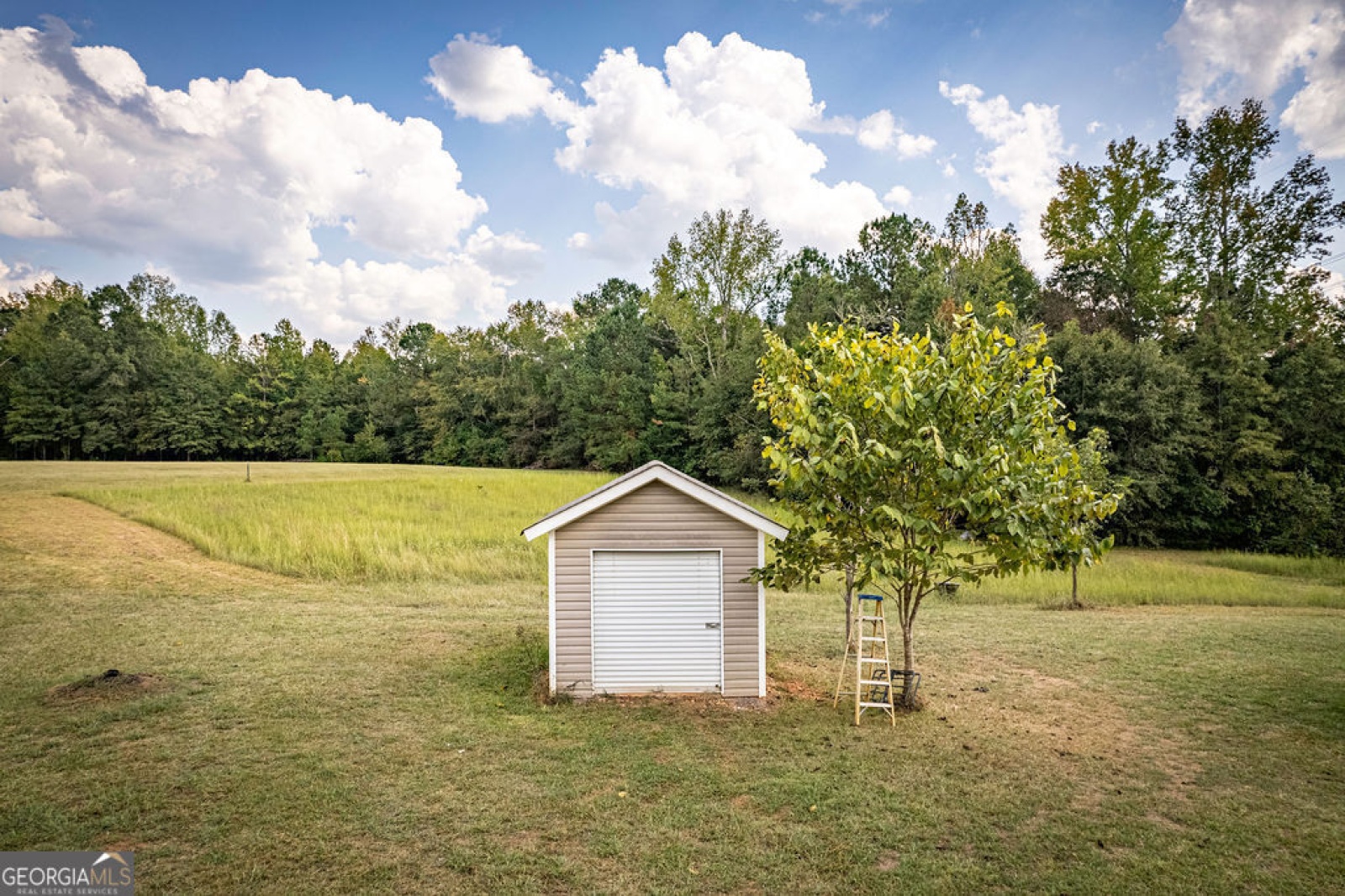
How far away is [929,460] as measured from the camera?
844 cm

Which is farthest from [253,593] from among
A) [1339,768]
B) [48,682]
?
[1339,768]

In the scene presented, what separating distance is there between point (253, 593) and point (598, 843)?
1392 cm

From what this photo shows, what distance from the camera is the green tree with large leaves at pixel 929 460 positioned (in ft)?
27.5

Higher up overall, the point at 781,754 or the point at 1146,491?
A: the point at 1146,491

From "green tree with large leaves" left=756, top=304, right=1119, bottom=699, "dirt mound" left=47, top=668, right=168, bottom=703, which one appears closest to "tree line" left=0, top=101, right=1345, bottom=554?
"green tree with large leaves" left=756, top=304, right=1119, bottom=699

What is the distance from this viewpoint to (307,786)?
6941 millimetres

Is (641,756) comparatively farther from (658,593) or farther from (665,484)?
(665,484)

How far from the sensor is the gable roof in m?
9.49

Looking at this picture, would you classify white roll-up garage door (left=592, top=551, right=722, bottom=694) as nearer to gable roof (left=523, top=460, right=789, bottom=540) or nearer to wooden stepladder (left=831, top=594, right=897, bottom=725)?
gable roof (left=523, top=460, right=789, bottom=540)

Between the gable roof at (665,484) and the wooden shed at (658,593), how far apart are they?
0.02m

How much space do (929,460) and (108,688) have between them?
36.5 feet

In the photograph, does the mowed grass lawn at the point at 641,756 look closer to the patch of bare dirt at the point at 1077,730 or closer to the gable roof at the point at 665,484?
the patch of bare dirt at the point at 1077,730

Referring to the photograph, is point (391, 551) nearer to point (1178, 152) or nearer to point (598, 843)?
point (598, 843)

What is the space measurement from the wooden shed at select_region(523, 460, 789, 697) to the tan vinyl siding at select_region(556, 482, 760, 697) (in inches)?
0.5
